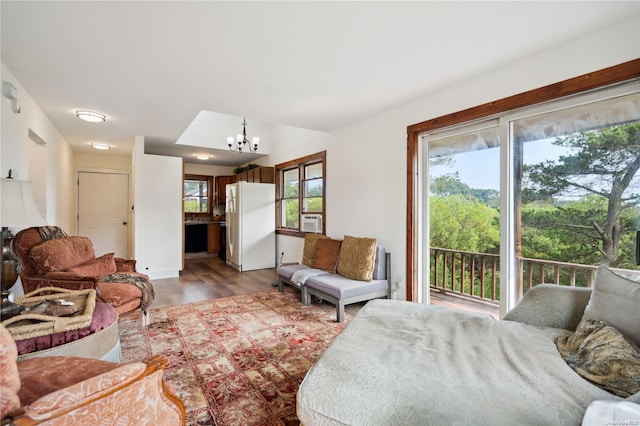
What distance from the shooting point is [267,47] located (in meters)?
2.18

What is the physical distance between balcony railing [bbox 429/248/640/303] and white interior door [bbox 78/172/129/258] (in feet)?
21.5

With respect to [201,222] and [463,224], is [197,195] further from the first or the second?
[463,224]

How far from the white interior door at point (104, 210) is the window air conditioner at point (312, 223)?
426 centimetres

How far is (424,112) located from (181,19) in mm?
2444

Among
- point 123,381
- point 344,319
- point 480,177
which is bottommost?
point 344,319

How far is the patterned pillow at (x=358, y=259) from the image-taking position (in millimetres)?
3453

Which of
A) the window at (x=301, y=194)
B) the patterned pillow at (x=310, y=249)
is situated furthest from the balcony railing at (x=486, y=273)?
the window at (x=301, y=194)

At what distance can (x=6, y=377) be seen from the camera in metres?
0.88

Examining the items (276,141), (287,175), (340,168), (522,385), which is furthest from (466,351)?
(276,141)

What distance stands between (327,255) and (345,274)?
47 centimetres

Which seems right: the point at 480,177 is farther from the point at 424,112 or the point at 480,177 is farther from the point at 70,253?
the point at 70,253

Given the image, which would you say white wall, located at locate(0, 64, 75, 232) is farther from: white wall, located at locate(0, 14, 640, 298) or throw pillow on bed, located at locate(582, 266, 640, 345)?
throw pillow on bed, located at locate(582, 266, 640, 345)

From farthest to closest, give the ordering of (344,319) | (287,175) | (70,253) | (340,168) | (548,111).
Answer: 1. (287,175)
2. (340,168)
3. (344,319)
4. (70,253)
5. (548,111)

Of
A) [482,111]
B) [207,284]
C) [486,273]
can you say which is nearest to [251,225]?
[207,284]
